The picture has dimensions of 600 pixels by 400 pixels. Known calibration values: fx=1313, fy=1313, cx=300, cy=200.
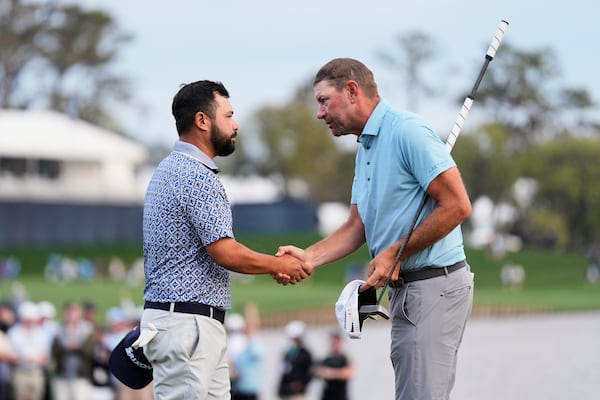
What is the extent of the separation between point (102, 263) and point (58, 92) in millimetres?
25986

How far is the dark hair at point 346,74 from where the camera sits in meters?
6.19

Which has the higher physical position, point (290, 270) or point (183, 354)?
point (290, 270)

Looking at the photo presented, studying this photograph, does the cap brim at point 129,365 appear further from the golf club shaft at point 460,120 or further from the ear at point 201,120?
the golf club shaft at point 460,120

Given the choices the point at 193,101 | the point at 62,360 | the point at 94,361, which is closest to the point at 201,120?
the point at 193,101

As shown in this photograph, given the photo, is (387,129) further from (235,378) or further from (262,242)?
(262,242)

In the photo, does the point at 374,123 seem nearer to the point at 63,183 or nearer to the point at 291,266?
the point at 291,266

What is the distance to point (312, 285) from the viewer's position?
60.4 meters

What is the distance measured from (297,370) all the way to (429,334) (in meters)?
10.4

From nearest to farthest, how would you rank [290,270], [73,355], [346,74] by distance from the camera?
[346,74], [290,270], [73,355]

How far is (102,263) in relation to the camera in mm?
66375

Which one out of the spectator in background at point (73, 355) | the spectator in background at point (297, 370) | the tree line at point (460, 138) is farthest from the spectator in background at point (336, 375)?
the tree line at point (460, 138)

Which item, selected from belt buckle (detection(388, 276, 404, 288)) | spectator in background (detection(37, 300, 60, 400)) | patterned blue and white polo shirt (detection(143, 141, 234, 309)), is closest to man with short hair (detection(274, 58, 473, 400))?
belt buckle (detection(388, 276, 404, 288))

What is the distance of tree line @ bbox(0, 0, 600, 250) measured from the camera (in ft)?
255

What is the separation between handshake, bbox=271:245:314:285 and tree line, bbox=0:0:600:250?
68554mm
